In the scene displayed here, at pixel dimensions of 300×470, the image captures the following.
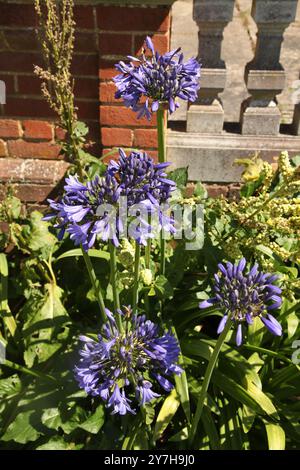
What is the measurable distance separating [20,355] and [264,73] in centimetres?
204

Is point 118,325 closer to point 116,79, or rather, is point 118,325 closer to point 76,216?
point 76,216

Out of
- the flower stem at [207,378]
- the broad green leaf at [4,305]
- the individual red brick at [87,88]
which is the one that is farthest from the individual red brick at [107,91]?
the flower stem at [207,378]

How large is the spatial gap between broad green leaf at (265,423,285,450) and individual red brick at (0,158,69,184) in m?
1.81

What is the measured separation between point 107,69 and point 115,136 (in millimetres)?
377

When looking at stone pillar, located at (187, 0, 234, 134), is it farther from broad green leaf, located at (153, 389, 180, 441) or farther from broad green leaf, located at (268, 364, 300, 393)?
broad green leaf, located at (153, 389, 180, 441)

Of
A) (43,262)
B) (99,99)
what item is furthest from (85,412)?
(99,99)

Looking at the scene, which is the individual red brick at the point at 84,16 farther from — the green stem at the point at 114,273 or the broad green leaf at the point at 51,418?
the broad green leaf at the point at 51,418

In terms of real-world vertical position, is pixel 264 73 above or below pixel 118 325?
above

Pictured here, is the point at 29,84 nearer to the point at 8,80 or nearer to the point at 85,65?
the point at 8,80

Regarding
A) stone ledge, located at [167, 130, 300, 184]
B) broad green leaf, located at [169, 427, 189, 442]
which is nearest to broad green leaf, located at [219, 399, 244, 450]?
broad green leaf, located at [169, 427, 189, 442]

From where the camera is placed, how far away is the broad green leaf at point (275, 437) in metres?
1.99

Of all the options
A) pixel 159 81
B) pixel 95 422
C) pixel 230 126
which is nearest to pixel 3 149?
pixel 230 126

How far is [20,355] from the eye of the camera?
260cm

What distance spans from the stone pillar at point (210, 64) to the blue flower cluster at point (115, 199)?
1.60 meters
